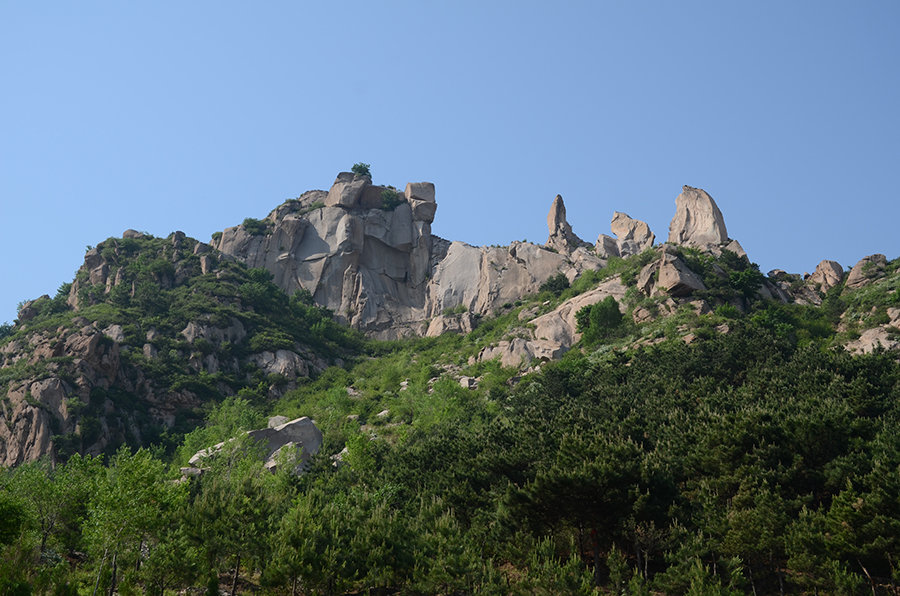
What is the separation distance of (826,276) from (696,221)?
702 inches

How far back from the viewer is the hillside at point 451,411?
1096 inches

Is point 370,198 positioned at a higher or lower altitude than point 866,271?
higher

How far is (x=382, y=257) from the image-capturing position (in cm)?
11319

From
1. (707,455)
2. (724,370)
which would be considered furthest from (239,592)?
(724,370)

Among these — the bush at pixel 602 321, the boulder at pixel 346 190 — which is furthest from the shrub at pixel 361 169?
the bush at pixel 602 321

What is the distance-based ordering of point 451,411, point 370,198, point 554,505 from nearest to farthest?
point 554,505 → point 451,411 → point 370,198

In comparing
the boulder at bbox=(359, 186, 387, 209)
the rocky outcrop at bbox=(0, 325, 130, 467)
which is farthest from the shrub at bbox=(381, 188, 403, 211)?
the rocky outcrop at bbox=(0, 325, 130, 467)

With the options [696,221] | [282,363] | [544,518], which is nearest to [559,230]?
[696,221]

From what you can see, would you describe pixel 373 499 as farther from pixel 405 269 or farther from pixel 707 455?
pixel 405 269

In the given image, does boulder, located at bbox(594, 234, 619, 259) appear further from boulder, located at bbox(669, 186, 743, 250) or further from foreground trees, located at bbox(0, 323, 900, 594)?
foreground trees, located at bbox(0, 323, 900, 594)

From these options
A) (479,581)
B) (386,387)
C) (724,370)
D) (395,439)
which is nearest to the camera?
(479,581)

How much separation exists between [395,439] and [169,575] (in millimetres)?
28846

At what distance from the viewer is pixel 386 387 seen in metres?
74.6

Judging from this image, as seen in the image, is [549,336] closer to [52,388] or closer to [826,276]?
[826,276]
